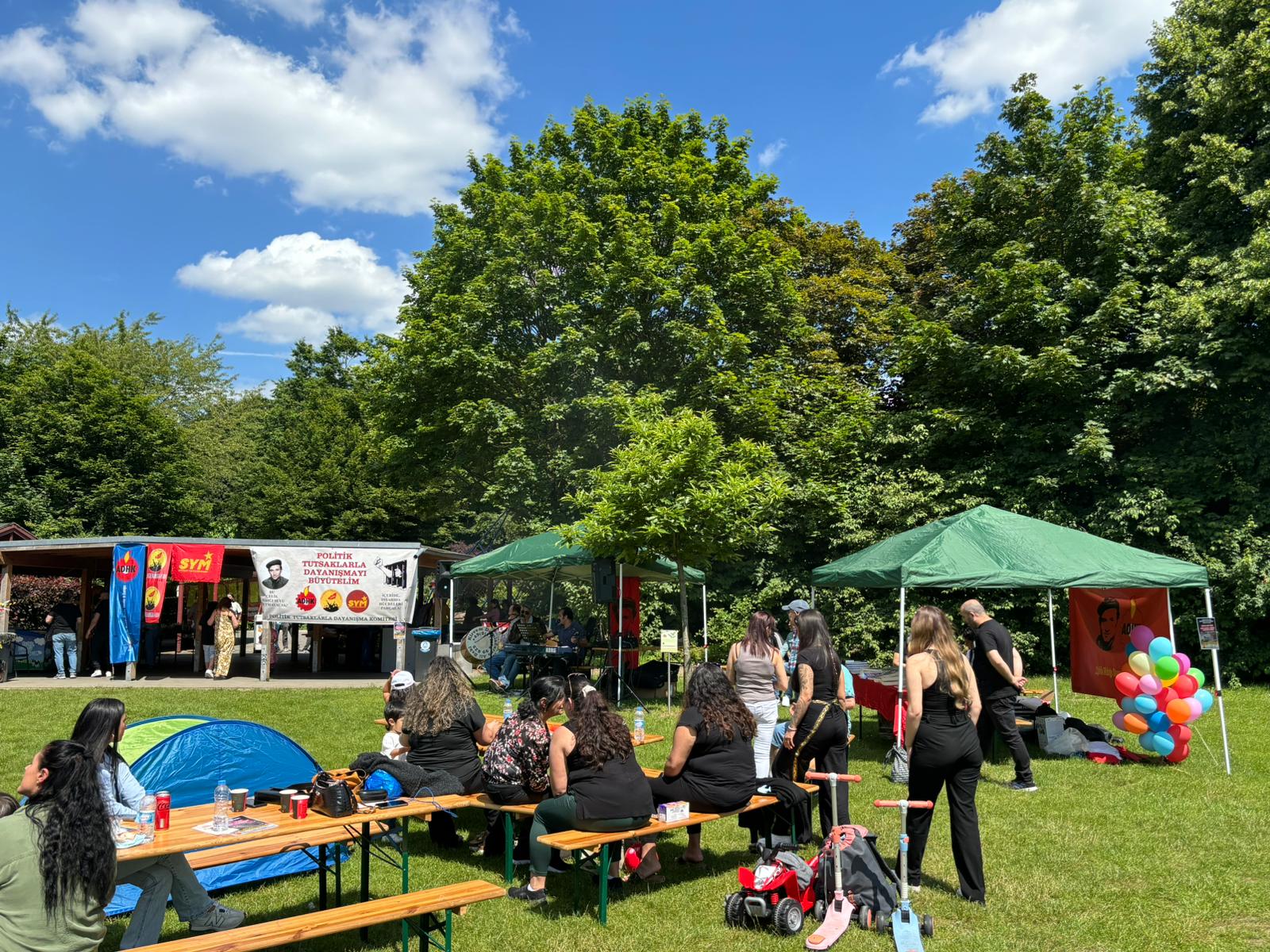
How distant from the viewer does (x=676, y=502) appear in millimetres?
13625

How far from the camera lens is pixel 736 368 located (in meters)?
21.6

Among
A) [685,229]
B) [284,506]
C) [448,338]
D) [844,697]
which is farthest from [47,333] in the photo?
[844,697]

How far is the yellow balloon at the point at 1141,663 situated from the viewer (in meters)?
9.74

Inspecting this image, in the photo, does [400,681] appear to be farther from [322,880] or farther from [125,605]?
[125,605]

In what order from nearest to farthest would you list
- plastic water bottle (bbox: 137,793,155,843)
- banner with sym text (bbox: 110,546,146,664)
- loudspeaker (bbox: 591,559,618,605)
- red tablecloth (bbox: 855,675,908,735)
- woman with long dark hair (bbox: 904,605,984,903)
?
plastic water bottle (bbox: 137,793,155,843) < woman with long dark hair (bbox: 904,605,984,903) < red tablecloth (bbox: 855,675,908,735) < loudspeaker (bbox: 591,559,618,605) < banner with sym text (bbox: 110,546,146,664)

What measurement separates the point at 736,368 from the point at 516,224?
6248mm

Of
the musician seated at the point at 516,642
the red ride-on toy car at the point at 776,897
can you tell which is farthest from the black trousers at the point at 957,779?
the musician seated at the point at 516,642

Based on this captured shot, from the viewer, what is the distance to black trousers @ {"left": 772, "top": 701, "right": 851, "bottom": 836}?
21.7 ft

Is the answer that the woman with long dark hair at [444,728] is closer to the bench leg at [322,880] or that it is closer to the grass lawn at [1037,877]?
the grass lawn at [1037,877]

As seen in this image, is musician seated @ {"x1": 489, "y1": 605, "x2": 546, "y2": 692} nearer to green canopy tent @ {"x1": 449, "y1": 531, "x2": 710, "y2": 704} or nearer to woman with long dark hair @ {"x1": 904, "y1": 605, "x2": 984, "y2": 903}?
green canopy tent @ {"x1": 449, "y1": 531, "x2": 710, "y2": 704}

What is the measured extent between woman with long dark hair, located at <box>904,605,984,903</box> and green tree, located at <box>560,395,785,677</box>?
26.4ft

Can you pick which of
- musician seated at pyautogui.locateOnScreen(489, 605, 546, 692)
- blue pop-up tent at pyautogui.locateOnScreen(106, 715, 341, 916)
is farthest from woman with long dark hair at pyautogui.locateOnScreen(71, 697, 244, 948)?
musician seated at pyautogui.locateOnScreen(489, 605, 546, 692)

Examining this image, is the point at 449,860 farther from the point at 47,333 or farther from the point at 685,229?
the point at 47,333

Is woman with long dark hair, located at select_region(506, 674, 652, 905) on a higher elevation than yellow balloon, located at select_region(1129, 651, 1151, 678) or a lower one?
lower
